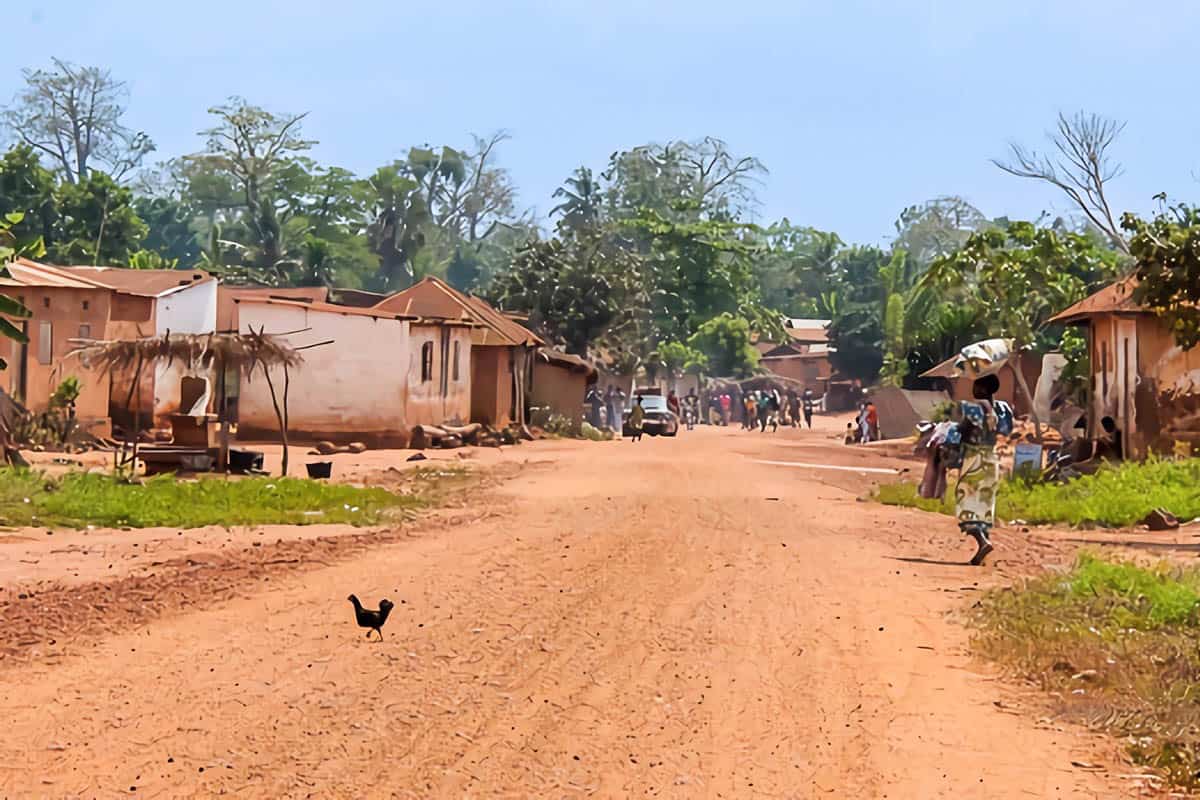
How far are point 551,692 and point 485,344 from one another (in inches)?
1440

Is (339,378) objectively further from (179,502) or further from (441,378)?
(179,502)

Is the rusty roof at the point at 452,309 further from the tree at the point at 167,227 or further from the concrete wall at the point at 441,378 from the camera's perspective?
the tree at the point at 167,227

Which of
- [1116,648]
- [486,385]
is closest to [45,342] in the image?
[486,385]

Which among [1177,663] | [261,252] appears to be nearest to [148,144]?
[261,252]

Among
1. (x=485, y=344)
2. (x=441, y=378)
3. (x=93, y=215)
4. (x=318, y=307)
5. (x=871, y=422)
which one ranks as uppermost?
(x=93, y=215)

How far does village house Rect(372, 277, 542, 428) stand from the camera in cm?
4488

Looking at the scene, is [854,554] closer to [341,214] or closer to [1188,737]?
[1188,737]

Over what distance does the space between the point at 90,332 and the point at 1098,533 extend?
872 inches

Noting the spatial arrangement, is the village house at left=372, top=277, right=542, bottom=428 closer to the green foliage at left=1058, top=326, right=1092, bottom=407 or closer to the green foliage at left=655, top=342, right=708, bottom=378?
the green foliage at left=1058, top=326, right=1092, bottom=407

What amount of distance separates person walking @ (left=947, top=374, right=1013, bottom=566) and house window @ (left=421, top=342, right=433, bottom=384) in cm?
2421

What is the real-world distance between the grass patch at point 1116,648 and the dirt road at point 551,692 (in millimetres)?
314

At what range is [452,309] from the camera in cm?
4681

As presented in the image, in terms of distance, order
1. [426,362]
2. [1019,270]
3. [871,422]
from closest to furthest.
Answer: [426,362] < [1019,270] < [871,422]

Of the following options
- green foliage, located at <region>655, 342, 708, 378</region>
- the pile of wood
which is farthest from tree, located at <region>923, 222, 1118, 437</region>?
green foliage, located at <region>655, 342, 708, 378</region>
